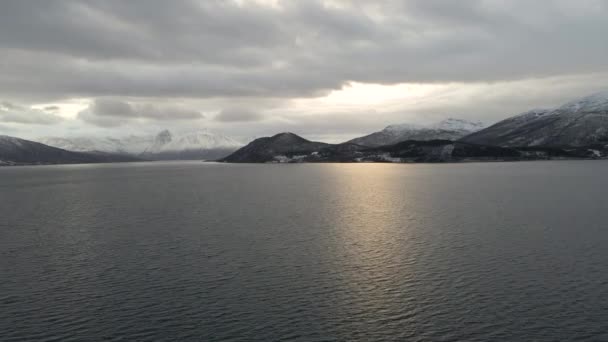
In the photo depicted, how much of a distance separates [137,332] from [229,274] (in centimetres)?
1747

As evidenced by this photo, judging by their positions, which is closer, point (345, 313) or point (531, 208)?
point (345, 313)

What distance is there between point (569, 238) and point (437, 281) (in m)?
35.3

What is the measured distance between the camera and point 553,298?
44.1 m

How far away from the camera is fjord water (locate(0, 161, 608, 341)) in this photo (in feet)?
126

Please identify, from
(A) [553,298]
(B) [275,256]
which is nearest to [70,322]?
(B) [275,256]

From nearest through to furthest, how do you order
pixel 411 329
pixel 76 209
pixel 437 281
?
1. pixel 411 329
2. pixel 437 281
3. pixel 76 209

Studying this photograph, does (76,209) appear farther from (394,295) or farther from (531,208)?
(531,208)

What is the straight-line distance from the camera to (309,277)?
52.8 metres

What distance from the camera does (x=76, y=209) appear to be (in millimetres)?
119938

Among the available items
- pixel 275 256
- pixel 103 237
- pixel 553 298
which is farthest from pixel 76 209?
pixel 553 298

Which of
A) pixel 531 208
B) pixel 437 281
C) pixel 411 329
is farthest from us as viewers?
pixel 531 208

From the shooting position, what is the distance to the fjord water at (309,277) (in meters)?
38.4

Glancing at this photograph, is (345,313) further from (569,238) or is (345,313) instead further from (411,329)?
(569,238)

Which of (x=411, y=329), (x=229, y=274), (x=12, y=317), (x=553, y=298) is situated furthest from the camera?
(x=229, y=274)
